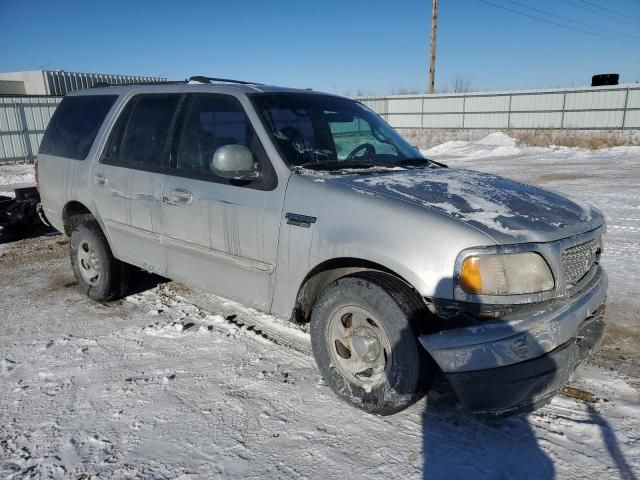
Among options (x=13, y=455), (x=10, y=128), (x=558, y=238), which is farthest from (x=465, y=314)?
(x=10, y=128)

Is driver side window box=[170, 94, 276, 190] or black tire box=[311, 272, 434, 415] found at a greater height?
driver side window box=[170, 94, 276, 190]

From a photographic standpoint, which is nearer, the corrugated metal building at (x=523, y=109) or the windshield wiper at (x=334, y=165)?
the windshield wiper at (x=334, y=165)

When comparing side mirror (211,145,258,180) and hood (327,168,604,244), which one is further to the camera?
side mirror (211,145,258,180)

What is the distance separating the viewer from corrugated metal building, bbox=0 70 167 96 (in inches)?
1145

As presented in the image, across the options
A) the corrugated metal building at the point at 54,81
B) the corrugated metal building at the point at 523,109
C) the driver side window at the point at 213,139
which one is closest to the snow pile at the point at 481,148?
the corrugated metal building at the point at 523,109

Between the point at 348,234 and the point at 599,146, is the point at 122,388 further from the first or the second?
the point at 599,146

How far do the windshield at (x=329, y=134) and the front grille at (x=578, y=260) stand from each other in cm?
140

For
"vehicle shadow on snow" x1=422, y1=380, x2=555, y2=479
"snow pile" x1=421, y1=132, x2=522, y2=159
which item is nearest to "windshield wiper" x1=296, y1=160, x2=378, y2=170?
"vehicle shadow on snow" x1=422, y1=380, x2=555, y2=479

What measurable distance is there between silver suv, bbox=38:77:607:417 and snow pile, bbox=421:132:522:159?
19.1 m

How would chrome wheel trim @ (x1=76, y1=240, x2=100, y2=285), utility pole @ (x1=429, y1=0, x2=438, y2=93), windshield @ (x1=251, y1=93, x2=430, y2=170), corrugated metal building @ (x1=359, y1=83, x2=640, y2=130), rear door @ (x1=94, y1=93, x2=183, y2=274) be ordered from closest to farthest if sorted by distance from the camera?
windshield @ (x1=251, y1=93, x2=430, y2=170) → rear door @ (x1=94, y1=93, x2=183, y2=274) → chrome wheel trim @ (x1=76, y1=240, x2=100, y2=285) → corrugated metal building @ (x1=359, y1=83, x2=640, y2=130) → utility pole @ (x1=429, y1=0, x2=438, y2=93)

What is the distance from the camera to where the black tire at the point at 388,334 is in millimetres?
2539

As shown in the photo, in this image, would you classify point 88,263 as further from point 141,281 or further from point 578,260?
point 578,260

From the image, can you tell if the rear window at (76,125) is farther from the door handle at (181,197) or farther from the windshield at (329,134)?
the windshield at (329,134)

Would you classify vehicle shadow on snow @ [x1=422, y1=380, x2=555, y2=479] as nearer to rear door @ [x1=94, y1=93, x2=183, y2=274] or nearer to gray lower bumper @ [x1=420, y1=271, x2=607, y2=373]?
gray lower bumper @ [x1=420, y1=271, x2=607, y2=373]
